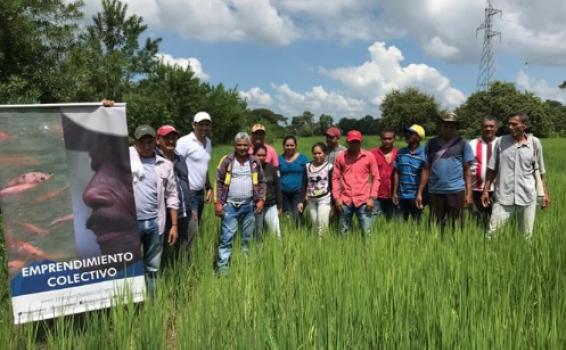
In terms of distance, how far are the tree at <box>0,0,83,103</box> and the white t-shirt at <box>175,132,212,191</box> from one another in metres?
2.77

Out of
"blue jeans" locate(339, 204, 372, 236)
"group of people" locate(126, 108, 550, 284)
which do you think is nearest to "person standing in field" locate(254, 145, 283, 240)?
"group of people" locate(126, 108, 550, 284)

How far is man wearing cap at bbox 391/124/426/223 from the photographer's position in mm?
4723

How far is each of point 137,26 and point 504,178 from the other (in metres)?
19.4

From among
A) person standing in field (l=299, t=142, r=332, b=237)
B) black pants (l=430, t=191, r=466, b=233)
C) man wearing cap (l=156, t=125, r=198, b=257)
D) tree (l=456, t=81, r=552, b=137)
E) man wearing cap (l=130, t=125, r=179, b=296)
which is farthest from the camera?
tree (l=456, t=81, r=552, b=137)

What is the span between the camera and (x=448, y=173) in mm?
4500

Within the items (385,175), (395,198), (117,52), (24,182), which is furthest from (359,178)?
(117,52)

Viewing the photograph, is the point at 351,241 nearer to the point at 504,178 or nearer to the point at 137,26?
the point at 504,178

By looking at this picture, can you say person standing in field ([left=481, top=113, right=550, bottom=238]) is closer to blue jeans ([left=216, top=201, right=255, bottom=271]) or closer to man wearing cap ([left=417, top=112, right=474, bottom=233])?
man wearing cap ([left=417, top=112, right=474, bottom=233])

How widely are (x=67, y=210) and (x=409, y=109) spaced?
179 feet

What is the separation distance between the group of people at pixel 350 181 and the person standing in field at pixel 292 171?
12 mm

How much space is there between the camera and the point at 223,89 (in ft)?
109

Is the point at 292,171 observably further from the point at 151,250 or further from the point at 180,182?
the point at 151,250

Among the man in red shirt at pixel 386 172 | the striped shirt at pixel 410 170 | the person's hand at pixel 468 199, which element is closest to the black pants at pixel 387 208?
the man in red shirt at pixel 386 172

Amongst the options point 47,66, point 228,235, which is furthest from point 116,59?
point 228,235
